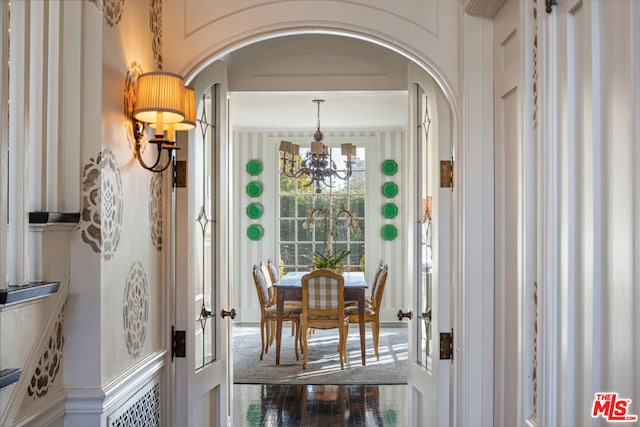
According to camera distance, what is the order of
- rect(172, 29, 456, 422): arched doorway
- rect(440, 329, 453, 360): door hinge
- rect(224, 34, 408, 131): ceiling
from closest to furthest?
rect(440, 329, 453, 360): door hinge
rect(172, 29, 456, 422): arched doorway
rect(224, 34, 408, 131): ceiling

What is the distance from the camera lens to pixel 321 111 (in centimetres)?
712

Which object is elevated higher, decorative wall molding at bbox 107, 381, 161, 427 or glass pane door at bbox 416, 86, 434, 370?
glass pane door at bbox 416, 86, 434, 370

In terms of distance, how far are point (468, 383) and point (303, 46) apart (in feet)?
7.53

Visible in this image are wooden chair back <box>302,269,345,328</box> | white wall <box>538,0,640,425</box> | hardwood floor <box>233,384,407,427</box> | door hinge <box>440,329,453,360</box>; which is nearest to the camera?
white wall <box>538,0,640,425</box>

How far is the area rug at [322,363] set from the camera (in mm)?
5562

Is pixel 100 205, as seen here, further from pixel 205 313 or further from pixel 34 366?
pixel 205 313

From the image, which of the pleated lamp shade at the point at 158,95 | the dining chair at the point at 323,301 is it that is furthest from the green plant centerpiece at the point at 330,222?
the pleated lamp shade at the point at 158,95

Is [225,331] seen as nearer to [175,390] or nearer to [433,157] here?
[175,390]

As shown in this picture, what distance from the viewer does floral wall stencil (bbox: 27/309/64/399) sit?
5.03 feet

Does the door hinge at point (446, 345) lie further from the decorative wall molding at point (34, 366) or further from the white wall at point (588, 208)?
the decorative wall molding at point (34, 366)

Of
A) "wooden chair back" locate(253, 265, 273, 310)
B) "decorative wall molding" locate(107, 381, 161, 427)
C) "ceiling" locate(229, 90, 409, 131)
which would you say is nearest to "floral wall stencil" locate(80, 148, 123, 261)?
"decorative wall molding" locate(107, 381, 161, 427)

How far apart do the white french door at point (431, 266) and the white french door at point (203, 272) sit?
100cm

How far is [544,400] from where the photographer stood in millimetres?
1423

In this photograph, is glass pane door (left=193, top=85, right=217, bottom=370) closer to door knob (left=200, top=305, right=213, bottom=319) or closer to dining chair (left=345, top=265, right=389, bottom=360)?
door knob (left=200, top=305, right=213, bottom=319)
